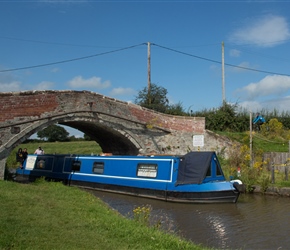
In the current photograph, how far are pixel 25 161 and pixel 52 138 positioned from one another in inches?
1090

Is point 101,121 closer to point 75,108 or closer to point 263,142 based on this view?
point 75,108

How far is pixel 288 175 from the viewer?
12.5 meters

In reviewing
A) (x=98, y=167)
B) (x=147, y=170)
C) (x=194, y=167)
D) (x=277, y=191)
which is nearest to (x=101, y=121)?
(x=98, y=167)

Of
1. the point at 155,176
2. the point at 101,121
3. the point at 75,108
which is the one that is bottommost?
the point at 155,176

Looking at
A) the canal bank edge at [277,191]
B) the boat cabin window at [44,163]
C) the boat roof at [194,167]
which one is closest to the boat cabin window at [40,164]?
the boat cabin window at [44,163]

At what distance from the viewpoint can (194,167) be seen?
36.0 ft

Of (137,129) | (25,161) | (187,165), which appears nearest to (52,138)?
(25,161)

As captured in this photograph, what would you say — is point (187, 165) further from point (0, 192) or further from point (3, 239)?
point (3, 239)

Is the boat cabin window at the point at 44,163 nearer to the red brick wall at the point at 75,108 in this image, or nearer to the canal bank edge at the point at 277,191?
the red brick wall at the point at 75,108

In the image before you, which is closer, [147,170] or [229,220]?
[229,220]

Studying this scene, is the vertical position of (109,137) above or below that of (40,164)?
above

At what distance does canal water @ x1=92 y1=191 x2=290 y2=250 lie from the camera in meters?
6.45

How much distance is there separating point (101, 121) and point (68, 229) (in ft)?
32.6

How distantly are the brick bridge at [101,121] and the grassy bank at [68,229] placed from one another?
6.11m
